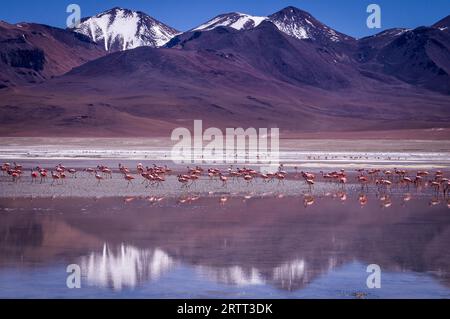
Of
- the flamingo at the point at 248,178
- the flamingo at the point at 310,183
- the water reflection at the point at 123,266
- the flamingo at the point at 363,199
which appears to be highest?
the flamingo at the point at 248,178

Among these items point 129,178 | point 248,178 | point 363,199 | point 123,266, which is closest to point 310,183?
point 248,178

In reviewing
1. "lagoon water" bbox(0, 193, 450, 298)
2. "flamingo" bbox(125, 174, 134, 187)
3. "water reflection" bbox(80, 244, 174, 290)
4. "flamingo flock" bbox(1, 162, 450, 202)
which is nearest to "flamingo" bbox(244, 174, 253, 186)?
"flamingo flock" bbox(1, 162, 450, 202)

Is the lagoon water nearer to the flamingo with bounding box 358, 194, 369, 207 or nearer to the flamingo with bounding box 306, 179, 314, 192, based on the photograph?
the flamingo with bounding box 358, 194, 369, 207

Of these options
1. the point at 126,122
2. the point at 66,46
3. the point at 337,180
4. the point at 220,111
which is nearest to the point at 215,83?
the point at 220,111

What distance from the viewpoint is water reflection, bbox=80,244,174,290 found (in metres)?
9.27

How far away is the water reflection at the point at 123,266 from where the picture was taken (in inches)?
365

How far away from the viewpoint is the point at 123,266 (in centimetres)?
1015

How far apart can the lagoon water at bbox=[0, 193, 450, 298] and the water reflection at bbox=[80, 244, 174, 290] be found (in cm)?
1

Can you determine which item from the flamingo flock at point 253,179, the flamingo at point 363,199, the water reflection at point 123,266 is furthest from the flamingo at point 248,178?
the water reflection at point 123,266

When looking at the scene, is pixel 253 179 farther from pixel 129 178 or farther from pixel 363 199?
pixel 363 199

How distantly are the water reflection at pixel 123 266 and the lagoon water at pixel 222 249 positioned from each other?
0.04ft

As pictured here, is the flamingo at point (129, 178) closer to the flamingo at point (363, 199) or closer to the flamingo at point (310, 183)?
the flamingo at point (310, 183)

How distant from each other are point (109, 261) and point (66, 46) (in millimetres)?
175423

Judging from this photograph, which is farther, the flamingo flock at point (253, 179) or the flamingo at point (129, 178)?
the flamingo at point (129, 178)
